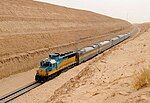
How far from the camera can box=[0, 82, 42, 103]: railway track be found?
992 inches

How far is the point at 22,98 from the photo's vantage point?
25547 millimetres

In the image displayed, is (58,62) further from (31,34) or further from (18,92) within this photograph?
(31,34)

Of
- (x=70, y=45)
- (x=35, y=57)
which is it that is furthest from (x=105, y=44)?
(x=35, y=57)

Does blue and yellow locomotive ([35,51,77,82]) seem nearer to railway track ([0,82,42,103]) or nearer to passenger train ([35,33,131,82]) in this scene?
passenger train ([35,33,131,82])

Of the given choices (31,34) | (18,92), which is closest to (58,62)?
(18,92)

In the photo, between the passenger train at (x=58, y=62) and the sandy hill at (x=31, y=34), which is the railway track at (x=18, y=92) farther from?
the sandy hill at (x=31, y=34)

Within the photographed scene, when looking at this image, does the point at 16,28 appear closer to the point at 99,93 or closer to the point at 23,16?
the point at 23,16

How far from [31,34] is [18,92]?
78.7ft

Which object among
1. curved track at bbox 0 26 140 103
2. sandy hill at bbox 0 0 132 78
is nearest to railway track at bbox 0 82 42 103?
curved track at bbox 0 26 140 103

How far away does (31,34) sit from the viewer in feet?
165

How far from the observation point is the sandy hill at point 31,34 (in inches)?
1518

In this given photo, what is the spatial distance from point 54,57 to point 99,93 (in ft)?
61.9

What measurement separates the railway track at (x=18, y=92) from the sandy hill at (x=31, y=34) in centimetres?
586

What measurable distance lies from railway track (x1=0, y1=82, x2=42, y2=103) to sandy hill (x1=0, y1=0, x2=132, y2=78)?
19.2 ft
